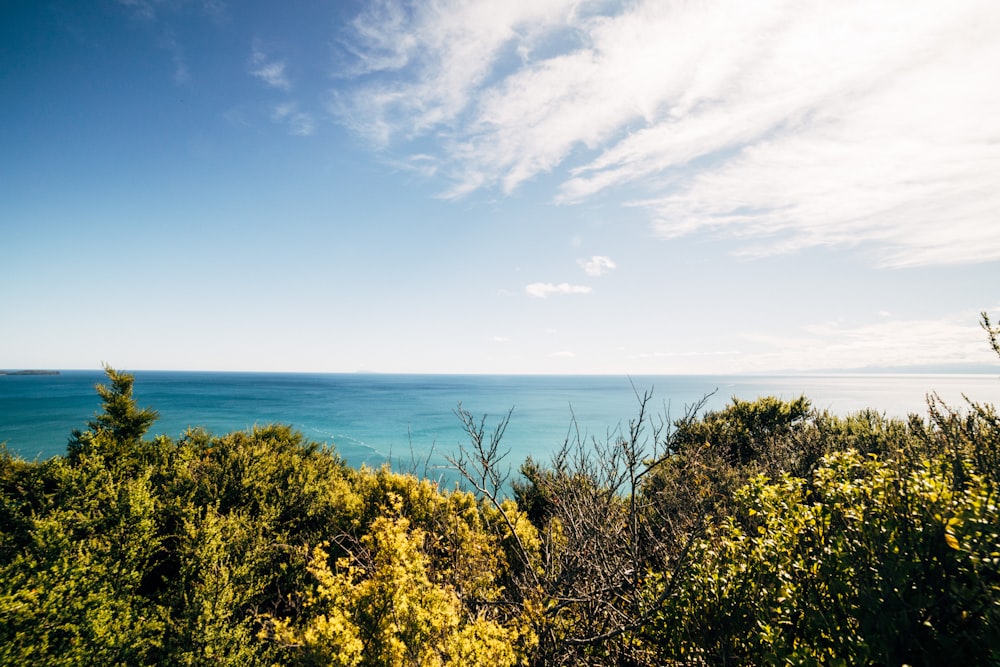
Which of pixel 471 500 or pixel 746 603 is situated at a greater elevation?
pixel 746 603

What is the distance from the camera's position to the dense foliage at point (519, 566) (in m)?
3.71

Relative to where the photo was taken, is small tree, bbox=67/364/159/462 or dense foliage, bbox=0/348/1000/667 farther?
small tree, bbox=67/364/159/462

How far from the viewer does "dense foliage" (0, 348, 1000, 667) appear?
3709 millimetres

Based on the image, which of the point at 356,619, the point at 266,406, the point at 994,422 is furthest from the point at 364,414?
the point at 994,422

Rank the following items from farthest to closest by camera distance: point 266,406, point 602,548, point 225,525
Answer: point 266,406 < point 225,525 < point 602,548

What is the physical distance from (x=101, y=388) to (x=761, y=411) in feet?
114

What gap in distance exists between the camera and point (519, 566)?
45.0ft

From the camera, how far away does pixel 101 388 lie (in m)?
14.4

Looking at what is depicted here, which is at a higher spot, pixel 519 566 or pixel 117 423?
pixel 117 423

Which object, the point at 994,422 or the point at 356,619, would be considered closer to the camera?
the point at 994,422

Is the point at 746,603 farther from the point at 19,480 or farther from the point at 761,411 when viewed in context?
the point at 761,411

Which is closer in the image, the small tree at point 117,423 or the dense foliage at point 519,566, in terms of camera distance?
the dense foliage at point 519,566

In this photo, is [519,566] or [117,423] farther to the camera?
[117,423]

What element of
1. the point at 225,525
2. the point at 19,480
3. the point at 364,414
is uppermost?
the point at 19,480
